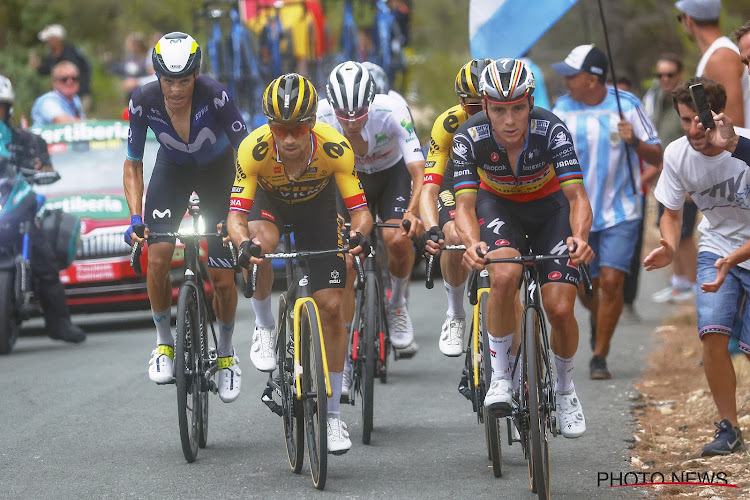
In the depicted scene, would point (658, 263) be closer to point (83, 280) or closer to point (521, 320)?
point (521, 320)

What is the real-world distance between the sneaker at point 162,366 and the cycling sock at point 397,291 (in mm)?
2253

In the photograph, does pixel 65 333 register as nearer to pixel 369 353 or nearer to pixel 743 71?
pixel 369 353

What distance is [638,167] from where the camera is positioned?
11180 millimetres

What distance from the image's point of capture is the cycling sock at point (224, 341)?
812 centimetres

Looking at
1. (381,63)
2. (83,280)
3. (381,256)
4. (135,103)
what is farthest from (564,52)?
(135,103)

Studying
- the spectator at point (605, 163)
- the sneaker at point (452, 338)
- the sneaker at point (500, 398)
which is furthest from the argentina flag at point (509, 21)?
the sneaker at point (500, 398)

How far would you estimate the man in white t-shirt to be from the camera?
23.4ft

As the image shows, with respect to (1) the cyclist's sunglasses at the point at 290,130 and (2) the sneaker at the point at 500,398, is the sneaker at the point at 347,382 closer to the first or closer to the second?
(2) the sneaker at the point at 500,398

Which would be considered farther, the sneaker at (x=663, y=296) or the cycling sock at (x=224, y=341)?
the sneaker at (x=663, y=296)

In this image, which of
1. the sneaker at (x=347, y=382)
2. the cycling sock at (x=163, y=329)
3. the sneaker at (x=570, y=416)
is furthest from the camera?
the sneaker at (x=347, y=382)

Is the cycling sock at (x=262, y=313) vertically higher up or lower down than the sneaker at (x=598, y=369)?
higher up

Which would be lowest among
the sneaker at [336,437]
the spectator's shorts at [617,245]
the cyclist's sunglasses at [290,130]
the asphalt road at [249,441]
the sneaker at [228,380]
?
the asphalt road at [249,441]

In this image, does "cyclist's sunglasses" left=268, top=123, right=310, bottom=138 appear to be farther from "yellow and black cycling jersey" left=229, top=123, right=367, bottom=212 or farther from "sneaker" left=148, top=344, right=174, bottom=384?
"sneaker" left=148, top=344, right=174, bottom=384

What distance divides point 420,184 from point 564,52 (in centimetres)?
2045
